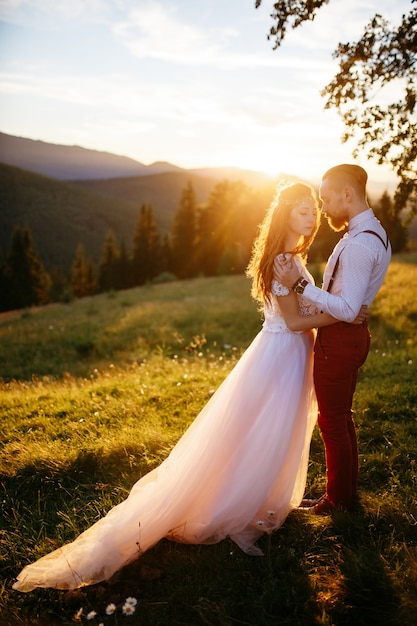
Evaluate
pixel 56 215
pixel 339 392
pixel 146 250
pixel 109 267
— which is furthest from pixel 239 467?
pixel 56 215

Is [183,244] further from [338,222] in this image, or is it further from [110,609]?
[110,609]

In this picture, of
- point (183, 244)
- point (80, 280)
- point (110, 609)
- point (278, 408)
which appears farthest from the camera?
point (80, 280)

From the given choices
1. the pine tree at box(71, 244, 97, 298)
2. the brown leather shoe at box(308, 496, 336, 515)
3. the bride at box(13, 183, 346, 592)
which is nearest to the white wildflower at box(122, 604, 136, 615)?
the bride at box(13, 183, 346, 592)

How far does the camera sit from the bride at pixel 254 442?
13.1 feet

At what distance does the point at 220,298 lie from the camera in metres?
21.1

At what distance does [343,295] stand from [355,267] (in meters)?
0.25

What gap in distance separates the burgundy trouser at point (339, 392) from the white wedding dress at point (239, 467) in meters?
0.27

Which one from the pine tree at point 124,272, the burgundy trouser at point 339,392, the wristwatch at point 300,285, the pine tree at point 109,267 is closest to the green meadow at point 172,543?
the burgundy trouser at point 339,392

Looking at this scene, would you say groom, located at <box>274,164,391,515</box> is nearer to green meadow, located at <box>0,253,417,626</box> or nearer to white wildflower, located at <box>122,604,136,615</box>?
green meadow, located at <box>0,253,417,626</box>

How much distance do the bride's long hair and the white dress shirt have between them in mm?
463

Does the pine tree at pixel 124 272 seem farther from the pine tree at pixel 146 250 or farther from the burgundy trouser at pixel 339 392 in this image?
the burgundy trouser at pixel 339 392

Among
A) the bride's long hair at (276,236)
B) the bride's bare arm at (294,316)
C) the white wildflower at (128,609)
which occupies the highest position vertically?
the bride's long hair at (276,236)

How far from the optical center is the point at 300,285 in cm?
401

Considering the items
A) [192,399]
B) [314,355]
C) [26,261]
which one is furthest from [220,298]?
[26,261]
